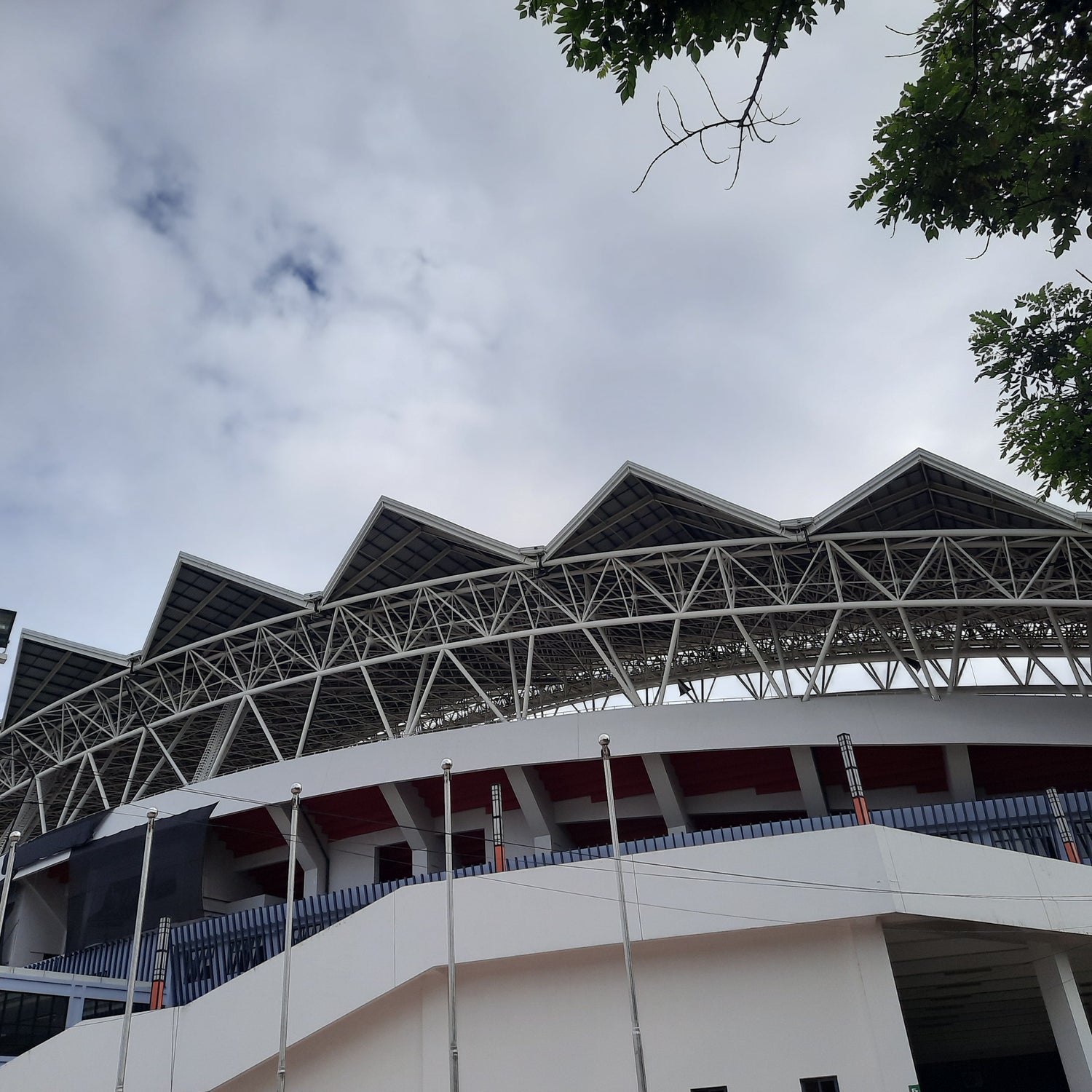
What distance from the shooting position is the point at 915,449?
27875mm

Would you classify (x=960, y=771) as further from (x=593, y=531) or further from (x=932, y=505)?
(x=593, y=531)

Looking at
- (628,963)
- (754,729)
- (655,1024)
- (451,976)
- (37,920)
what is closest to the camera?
(628,963)

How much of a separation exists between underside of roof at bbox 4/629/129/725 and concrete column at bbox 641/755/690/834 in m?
23.9

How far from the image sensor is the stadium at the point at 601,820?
20.8m

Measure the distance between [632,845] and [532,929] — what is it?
429 cm

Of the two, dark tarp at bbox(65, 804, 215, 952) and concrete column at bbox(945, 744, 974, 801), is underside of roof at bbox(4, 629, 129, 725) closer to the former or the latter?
dark tarp at bbox(65, 804, 215, 952)

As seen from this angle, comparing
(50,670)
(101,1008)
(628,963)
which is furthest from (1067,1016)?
(50,670)

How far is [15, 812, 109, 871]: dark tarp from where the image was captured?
35.9m

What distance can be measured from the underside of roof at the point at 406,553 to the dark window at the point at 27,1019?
51.7ft

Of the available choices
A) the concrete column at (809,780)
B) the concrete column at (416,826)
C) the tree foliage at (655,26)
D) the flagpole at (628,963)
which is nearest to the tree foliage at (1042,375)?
the tree foliage at (655,26)

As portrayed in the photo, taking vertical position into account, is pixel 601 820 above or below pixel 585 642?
below

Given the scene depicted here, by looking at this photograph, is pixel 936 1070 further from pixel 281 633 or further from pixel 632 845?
pixel 281 633

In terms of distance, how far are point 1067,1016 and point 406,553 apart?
24.4 m

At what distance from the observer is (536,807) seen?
33.0m
